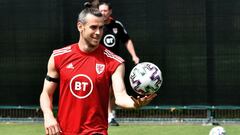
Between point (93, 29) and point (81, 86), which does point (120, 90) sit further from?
point (93, 29)

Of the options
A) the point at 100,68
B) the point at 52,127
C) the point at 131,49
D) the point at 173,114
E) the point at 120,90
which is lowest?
the point at 173,114

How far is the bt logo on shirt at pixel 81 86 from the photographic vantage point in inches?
189

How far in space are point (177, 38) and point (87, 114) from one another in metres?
5.14

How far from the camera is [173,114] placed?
392 inches

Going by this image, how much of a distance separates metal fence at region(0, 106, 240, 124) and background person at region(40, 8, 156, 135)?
508 centimetres

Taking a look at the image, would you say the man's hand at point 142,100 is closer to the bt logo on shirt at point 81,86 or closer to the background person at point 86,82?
the background person at point 86,82

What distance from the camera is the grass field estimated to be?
887 cm

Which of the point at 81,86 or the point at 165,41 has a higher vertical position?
the point at 165,41

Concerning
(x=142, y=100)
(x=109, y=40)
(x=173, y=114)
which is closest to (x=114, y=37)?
(x=109, y=40)

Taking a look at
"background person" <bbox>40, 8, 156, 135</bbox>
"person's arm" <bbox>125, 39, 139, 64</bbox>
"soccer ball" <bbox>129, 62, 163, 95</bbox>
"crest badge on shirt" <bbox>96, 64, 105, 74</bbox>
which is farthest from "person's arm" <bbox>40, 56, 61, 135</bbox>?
"person's arm" <bbox>125, 39, 139, 64</bbox>

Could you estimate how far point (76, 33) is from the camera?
395 inches

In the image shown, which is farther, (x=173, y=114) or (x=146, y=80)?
(x=173, y=114)

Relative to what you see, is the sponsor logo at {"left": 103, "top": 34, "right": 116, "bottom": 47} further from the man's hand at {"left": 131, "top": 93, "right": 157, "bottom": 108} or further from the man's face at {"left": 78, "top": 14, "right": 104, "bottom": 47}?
the man's hand at {"left": 131, "top": 93, "right": 157, "bottom": 108}

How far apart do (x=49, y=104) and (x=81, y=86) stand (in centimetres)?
35
